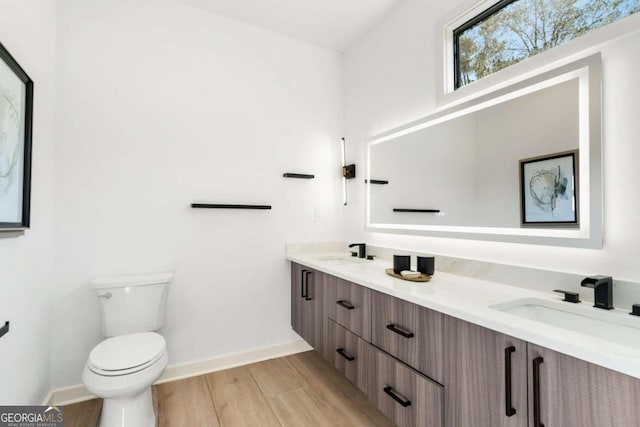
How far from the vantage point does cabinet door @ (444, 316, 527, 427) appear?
94cm

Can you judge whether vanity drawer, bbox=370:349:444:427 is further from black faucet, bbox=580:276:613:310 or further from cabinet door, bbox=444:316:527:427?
black faucet, bbox=580:276:613:310

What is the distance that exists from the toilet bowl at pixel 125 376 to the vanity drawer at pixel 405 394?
3.73 feet

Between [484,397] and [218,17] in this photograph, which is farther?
[218,17]

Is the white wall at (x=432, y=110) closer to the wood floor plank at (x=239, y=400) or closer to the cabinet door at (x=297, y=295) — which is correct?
the cabinet door at (x=297, y=295)

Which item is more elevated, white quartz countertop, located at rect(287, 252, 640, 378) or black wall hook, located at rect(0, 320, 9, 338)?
white quartz countertop, located at rect(287, 252, 640, 378)

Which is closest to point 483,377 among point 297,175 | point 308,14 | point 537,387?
point 537,387

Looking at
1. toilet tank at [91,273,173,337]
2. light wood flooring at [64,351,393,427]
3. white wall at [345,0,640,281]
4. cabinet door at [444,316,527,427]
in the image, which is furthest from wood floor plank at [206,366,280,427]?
white wall at [345,0,640,281]

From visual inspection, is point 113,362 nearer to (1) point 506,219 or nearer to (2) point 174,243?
(2) point 174,243

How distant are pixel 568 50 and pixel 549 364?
1270 millimetres

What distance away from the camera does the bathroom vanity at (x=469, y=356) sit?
77cm

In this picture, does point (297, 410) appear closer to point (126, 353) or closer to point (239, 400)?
point (239, 400)

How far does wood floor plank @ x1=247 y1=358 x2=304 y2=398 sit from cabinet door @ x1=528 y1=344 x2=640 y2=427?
157 centimetres

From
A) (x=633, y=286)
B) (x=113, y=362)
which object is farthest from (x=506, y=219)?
(x=113, y=362)

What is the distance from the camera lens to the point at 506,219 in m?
1.51
